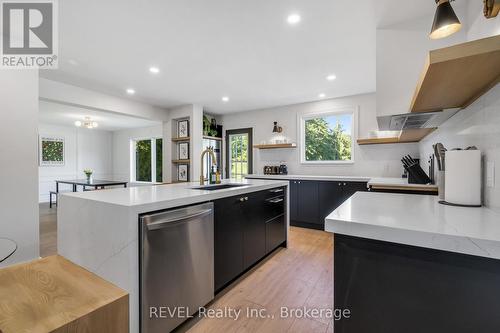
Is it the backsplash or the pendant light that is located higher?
the pendant light

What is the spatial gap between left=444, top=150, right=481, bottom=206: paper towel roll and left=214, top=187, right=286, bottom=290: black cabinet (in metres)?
1.60

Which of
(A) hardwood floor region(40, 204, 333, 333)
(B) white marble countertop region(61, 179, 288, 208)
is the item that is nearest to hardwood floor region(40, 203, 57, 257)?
(A) hardwood floor region(40, 204, 333, 333)

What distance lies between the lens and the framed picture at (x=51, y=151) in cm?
696

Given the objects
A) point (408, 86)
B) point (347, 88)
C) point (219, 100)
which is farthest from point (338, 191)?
point (219, 100)

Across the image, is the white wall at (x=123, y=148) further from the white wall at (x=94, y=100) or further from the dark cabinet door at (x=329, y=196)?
the dark cabinet door at (x=329, y=196)

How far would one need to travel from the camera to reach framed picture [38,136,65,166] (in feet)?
22.8

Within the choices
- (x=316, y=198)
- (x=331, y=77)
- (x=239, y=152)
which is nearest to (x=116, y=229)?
(x=316, y=198)

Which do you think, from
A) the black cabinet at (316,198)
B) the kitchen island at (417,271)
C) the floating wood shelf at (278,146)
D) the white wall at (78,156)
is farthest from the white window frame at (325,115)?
the white wall at (78,156)

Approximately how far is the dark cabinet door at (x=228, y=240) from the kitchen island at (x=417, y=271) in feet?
3.85

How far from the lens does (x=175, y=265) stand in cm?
153

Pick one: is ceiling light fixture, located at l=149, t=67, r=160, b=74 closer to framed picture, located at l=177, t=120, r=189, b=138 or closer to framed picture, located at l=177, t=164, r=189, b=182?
framed picture, located at l=177, t=120, r=189, b=138

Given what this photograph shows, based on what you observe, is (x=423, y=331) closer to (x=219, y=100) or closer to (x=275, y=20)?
(x=275, y=20)

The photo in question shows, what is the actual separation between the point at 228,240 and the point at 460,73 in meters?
1.93

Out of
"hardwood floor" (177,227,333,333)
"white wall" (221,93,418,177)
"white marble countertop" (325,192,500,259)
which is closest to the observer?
"white marble countertop" (325,192,500,259)
